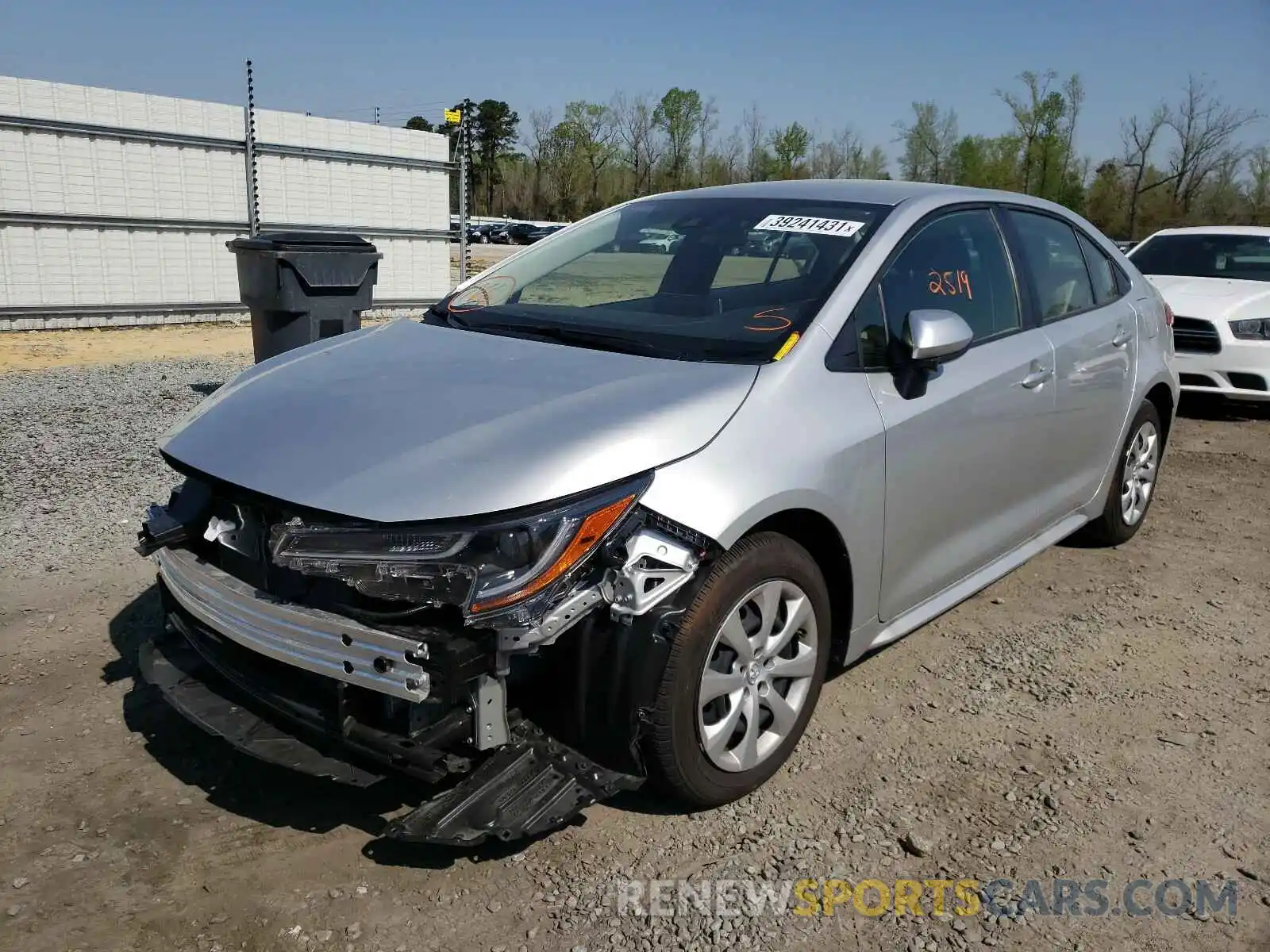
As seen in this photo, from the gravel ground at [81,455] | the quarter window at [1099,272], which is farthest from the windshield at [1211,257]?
the gravel ground at [81,455]

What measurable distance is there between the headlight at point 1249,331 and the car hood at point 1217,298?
2.4 inches

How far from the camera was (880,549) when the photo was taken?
334cm

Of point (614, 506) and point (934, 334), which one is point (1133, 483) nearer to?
point (934, 334)

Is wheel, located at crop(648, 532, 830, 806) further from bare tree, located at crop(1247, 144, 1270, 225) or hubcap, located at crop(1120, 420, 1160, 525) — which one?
bare tree, located at crop(1247, 144, 1270, 225)

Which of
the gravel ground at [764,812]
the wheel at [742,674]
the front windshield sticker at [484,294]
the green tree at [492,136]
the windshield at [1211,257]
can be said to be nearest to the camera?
the gravel ground at [764,812]

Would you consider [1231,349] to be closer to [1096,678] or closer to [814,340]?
[1096,678]

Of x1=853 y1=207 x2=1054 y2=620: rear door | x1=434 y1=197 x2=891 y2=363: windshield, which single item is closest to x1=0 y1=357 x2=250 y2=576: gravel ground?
x1=434 y1=197 x2=891 y2=363: windshield

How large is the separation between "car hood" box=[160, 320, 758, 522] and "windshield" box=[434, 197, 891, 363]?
7.0 inches

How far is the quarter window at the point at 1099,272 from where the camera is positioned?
4.86 meters

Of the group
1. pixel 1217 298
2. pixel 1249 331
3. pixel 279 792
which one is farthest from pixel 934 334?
pixel 1217 298

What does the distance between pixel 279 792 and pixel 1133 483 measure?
4197 millimetres

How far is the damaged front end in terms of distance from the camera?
2.47 m

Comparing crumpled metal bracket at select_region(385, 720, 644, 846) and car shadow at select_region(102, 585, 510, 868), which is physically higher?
crumpled metal bracket at select_region(385, 720, 644, 846)

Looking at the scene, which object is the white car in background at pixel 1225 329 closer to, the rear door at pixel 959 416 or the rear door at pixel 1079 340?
the rear door at pixel 1079 340
